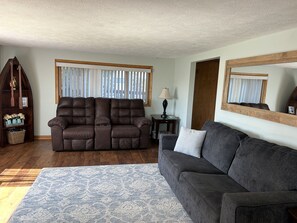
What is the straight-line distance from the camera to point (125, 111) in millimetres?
5012

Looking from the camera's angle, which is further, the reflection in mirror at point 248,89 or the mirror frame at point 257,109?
the reflection in mirror at point 248,89

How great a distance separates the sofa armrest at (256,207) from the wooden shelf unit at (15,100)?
4.44 m

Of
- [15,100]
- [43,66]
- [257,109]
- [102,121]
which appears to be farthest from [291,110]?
[15,100]

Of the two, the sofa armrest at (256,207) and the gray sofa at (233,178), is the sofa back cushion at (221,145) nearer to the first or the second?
the gray sofa at (233,178)

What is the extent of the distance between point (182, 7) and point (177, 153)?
6.41ft

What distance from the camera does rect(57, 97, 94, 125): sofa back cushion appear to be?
4.70 m

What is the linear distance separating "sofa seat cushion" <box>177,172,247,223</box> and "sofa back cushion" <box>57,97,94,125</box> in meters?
3.01

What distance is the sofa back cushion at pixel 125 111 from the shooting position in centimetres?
497

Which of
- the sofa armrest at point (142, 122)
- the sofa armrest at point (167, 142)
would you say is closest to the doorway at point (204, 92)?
the sofa armrest at point (142, 122)

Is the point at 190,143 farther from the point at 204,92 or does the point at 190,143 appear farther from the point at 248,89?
the point at 204,92

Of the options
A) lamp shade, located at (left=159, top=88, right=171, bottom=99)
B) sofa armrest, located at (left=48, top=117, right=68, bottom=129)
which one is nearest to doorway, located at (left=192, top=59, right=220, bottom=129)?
lamp shade, located at (left=159, top=88, right=171, bottom=99)

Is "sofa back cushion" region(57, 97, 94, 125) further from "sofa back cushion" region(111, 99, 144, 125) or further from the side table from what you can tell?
the side table

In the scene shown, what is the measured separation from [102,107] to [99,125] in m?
0.58

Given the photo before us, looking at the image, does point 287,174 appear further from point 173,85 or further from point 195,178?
point 173,85
